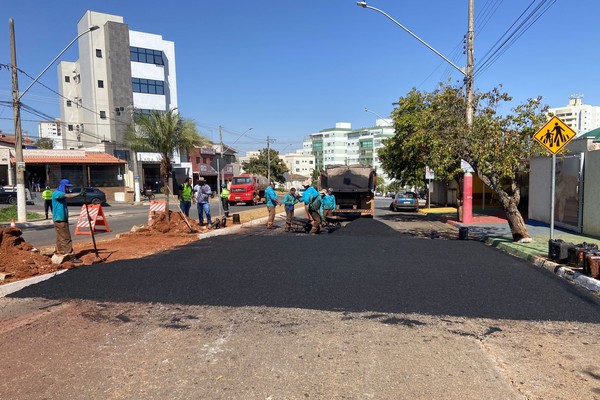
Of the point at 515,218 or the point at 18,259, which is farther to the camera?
the point at 515,218

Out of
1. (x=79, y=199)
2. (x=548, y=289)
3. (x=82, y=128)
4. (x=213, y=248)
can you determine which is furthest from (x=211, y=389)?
(x=82, y=128)

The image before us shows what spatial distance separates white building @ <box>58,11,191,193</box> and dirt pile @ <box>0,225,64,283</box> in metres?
37.8

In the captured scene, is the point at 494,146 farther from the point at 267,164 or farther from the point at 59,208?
the point at 267,164

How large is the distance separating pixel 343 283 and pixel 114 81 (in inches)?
1771

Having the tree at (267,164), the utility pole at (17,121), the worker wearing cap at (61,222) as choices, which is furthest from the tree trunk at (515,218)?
the tree at (267,164)

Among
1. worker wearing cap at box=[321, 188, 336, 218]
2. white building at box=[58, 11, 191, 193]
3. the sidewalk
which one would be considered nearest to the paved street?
the sidewalk

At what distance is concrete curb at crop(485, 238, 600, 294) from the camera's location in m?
6.51

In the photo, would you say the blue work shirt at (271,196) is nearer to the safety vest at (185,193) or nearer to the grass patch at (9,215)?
the safety vest at (185,193)

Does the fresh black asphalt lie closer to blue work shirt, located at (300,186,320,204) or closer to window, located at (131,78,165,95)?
blue work shirt, located at (300,186,320,204)

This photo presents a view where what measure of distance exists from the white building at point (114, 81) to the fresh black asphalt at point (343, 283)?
128 ft

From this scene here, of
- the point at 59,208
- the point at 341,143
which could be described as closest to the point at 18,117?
the point at 59,208

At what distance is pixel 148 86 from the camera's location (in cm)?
4644

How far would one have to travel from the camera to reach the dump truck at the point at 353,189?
18.5 m

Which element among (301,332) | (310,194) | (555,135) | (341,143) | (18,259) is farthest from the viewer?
(341,143)
